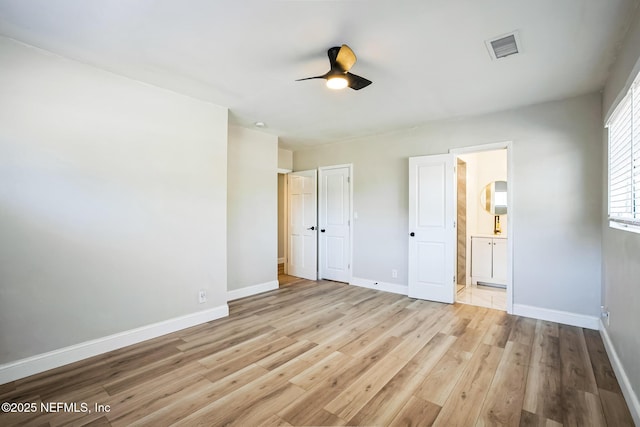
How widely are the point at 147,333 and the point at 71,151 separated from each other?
1860 millimetres

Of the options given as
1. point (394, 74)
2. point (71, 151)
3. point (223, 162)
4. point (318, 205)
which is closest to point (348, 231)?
point (318, 205)

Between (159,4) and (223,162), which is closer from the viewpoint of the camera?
(159,4)

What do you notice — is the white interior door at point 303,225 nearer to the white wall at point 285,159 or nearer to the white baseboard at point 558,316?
the white wall at point 285,159

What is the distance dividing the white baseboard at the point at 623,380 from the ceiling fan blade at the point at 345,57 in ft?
9.62

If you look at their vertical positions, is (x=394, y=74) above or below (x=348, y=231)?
above

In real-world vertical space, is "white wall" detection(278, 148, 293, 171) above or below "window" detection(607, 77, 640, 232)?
above

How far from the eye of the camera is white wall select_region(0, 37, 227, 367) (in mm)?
2264

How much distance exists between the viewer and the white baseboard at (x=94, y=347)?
7.38 ft

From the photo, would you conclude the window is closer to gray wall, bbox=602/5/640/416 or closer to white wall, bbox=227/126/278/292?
gray wall, bbox=602/5/640/416

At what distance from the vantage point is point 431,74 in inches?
109

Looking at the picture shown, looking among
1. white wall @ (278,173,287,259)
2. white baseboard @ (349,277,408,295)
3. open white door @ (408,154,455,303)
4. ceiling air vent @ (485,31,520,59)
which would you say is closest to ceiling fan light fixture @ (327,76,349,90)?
ceiling air vent @ (485,31,520,59)

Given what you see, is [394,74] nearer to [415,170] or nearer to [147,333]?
[415,170]

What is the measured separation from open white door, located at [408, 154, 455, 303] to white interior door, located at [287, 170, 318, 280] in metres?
1.98

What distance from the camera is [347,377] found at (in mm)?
2258
